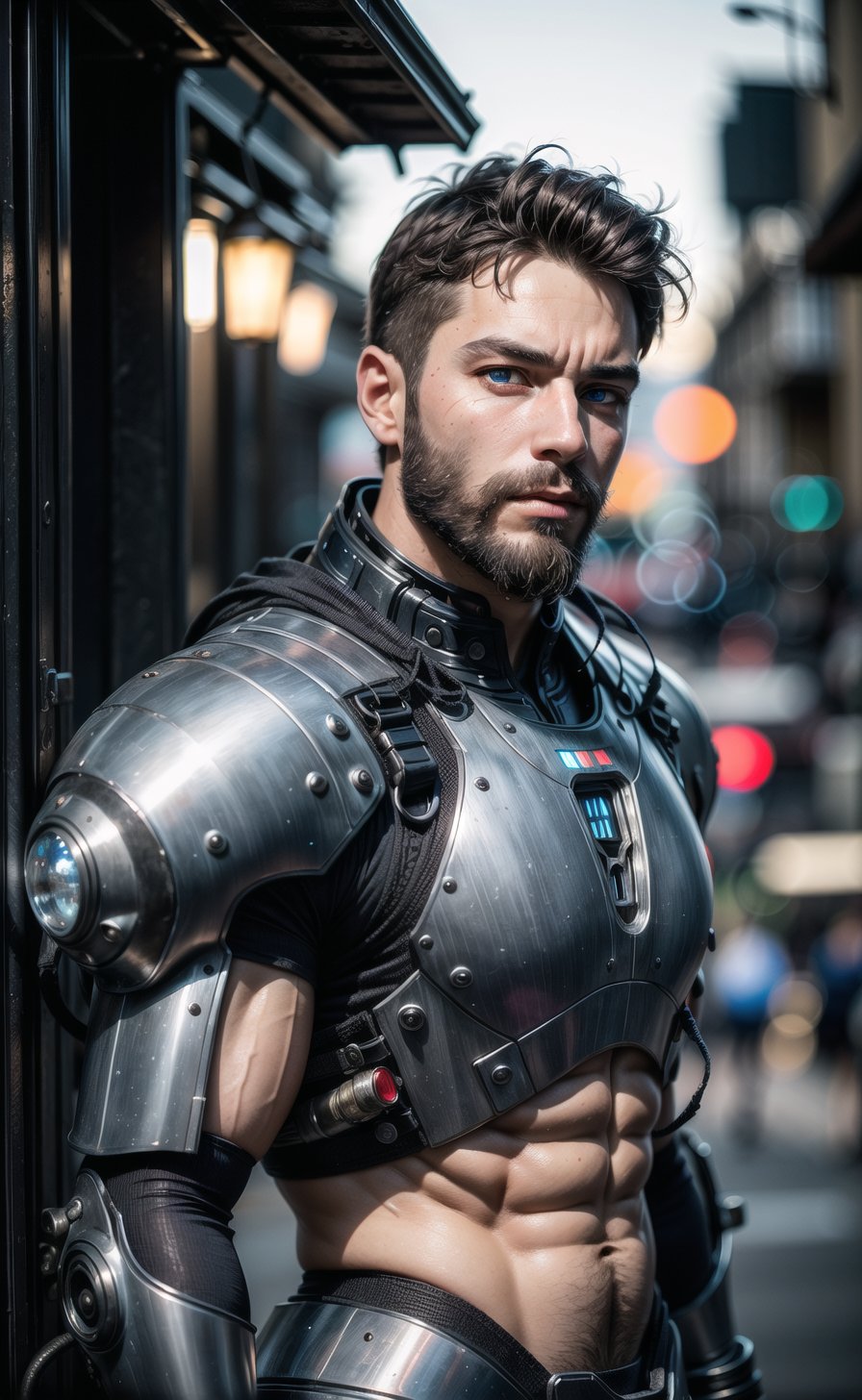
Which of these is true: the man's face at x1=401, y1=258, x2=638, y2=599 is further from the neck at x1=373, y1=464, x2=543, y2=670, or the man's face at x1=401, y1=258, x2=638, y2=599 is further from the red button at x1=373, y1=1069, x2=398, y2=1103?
the red button at x1=373, y1=1069, x2=398, y2=1103

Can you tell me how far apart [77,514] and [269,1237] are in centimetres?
586

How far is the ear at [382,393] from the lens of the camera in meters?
2.07

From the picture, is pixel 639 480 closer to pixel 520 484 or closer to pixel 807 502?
pixel 807 502

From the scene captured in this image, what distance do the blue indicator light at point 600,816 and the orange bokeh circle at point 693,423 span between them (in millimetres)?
35413

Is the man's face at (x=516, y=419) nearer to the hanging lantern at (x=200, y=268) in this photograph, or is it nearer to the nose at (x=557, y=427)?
the nose at (x=557, y=427)

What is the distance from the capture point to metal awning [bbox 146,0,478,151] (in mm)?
2023

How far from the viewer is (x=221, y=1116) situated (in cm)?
161

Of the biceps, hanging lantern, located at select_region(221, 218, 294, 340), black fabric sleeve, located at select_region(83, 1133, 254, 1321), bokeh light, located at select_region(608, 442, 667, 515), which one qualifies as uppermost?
bokeh light, located at select_region(608, 442, 667, 515)

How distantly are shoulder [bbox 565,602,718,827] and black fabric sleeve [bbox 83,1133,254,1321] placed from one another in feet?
3.59

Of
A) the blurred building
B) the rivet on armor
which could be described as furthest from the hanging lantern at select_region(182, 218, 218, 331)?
the rivet on armor

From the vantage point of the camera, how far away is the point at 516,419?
6.33 feet

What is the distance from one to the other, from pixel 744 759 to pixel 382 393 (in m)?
14.6

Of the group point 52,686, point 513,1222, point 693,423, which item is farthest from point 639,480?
point 513,1222

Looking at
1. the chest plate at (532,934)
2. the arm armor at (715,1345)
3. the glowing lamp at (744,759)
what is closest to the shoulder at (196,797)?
the chest plate at (532,934)
